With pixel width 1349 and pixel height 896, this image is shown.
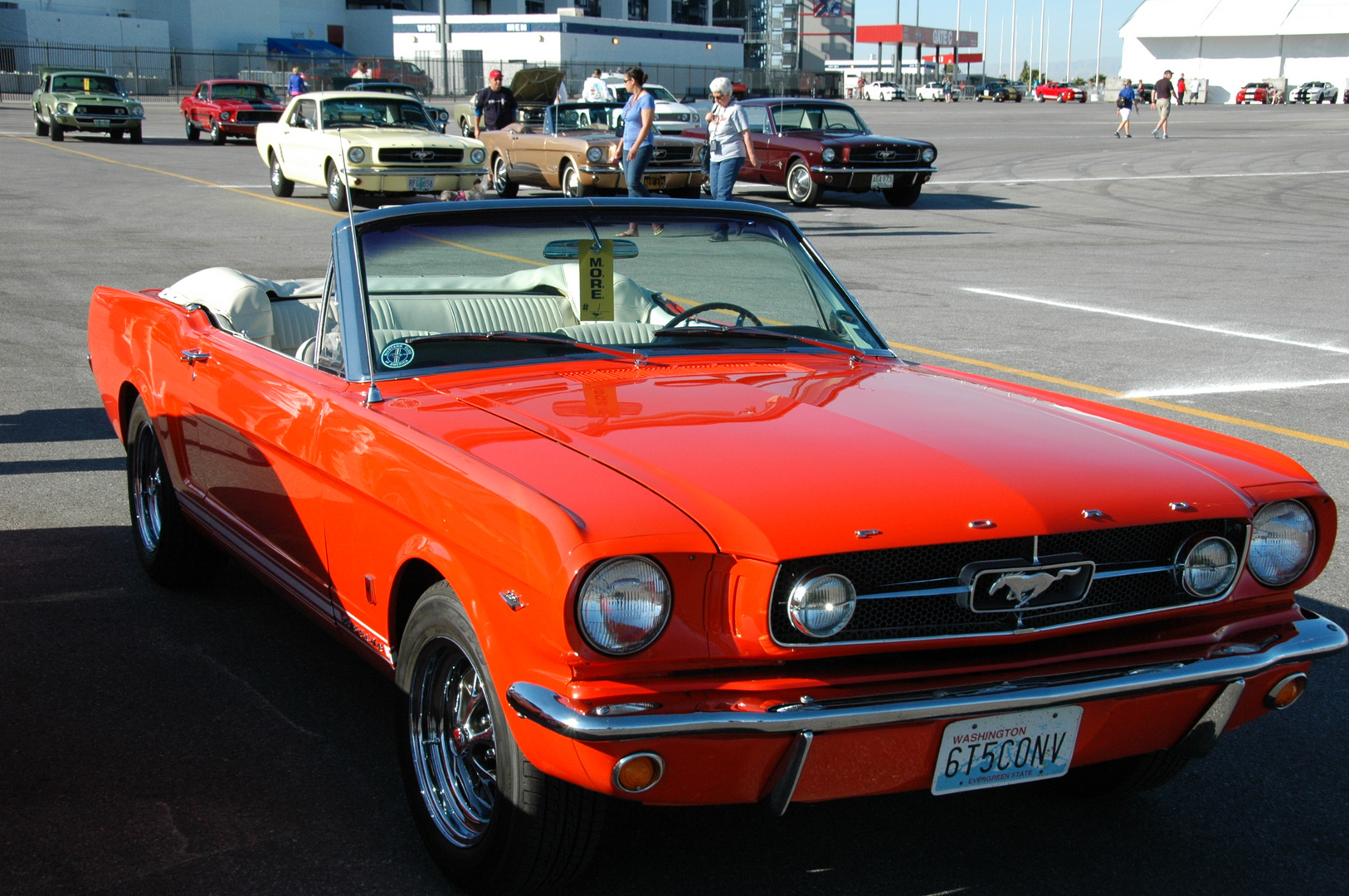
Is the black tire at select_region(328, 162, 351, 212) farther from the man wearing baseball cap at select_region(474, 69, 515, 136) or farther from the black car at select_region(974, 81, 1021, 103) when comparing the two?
the black car at select_region(974, 81, 1021, 103)

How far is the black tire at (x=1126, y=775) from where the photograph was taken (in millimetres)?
3236

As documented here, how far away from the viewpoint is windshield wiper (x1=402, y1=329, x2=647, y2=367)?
3.64 meters

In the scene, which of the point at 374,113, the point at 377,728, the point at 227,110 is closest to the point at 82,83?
the point at 227,110

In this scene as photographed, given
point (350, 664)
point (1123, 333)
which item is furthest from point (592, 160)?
point (350, 664)

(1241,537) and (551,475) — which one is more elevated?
(551,475)

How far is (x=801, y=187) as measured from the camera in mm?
19828

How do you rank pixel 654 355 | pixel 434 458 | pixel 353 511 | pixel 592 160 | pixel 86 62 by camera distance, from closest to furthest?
pixel 434 458, pixel 353 511, pixel 654 355, pixel 592 160, pixel 86 62

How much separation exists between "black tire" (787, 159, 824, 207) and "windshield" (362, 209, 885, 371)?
15621 millimetres

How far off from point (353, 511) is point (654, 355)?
1.03 metres

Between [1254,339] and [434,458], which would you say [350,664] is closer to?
[434,458]

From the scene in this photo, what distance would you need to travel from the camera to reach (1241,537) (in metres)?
2.90

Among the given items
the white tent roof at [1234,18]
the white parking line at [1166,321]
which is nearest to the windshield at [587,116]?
the white parking line at [1166,321]

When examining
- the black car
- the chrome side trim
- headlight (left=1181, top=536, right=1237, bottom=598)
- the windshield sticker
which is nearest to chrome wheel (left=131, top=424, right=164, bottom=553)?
the windshield sticker

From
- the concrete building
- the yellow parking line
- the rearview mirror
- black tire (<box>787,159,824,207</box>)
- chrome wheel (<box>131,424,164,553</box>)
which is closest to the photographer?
the rearview mirror
